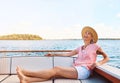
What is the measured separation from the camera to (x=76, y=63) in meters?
2.99

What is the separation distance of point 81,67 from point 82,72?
3.2 inches

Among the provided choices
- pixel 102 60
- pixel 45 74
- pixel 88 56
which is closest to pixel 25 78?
pixel 45 74

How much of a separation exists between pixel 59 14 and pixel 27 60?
13634 mm

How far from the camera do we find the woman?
8.43ft

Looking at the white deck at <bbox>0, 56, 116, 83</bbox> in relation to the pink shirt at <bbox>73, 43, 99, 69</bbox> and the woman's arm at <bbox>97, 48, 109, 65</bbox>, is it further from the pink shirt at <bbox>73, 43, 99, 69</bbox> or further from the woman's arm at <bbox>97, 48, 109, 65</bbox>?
the woman's arm at <bbox>97, 48, 109, 65</bbox>

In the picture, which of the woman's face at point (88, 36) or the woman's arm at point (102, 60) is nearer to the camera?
the woman's arm at point (102, 60)

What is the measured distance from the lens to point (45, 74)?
8.52 feet

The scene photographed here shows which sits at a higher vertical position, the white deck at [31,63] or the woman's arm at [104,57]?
the woman's arm at [104,57]

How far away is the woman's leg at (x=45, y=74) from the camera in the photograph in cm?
250

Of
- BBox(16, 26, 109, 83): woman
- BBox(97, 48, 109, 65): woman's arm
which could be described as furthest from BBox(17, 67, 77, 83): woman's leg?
BBox(97, 48, 109, 65): woman's arm

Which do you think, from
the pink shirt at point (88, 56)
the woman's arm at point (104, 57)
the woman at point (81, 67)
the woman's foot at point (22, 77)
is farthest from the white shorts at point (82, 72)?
the woman's foot at point (22, 77)

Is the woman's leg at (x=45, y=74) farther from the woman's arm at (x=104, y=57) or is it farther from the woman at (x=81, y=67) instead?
the woman's arm at (x=104, y=57)

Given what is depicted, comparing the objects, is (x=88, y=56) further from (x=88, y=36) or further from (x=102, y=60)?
(x=88, y=36)

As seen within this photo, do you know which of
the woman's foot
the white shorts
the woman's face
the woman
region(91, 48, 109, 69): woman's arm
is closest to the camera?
the woman's foot
